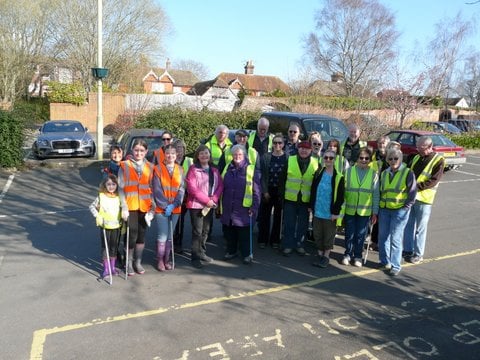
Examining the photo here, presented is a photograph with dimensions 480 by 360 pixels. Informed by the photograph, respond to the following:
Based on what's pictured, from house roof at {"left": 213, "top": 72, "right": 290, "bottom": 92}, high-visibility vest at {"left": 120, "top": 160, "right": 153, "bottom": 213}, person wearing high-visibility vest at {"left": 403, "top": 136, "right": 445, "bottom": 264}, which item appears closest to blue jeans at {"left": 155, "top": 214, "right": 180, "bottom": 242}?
high-visibility vest at {"left": 120, "top": 160, "right": 153, "bottom": 213}

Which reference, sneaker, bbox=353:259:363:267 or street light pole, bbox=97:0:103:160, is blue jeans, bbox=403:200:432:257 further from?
street light pole, bbox=97:0:103:160

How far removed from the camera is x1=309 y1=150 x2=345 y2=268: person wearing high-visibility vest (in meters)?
5.75

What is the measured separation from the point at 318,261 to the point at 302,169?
138cm

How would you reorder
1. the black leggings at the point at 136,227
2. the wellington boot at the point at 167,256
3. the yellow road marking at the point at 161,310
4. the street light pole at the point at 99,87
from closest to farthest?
the yellow road marking at the point at 161,310 < the black leggings at the point at 136,227 < the wellington boot at the point at 167,256 < the street light pole at the point at 99,87

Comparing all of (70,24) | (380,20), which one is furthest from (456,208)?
(380,20)

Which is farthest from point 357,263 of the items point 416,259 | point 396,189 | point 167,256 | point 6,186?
point 6,186

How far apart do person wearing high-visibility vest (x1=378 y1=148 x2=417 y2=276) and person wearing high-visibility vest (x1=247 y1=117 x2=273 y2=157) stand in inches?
83.5

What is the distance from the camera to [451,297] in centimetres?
510

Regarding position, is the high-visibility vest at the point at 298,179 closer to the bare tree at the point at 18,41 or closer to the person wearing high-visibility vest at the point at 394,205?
the person wearing high-visibility vest at the point at 394,205

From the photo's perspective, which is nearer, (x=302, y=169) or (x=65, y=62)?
(x=302, y=169)

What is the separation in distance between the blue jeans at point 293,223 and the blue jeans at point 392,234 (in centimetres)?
111

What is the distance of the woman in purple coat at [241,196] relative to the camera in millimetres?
5840

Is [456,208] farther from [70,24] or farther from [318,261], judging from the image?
[70,24]

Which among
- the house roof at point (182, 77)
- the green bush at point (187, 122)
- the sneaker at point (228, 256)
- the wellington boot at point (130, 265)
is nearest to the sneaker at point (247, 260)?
the sneaker at point (228, 256)
